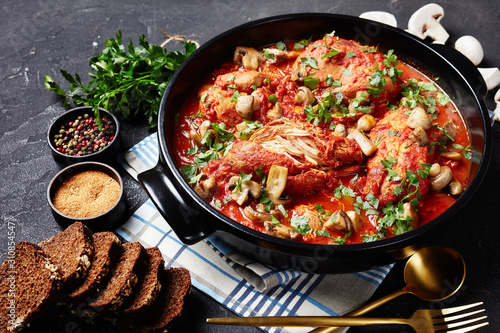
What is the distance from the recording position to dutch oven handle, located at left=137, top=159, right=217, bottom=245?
368 centimetres

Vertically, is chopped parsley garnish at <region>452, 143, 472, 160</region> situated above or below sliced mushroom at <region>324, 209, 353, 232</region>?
above

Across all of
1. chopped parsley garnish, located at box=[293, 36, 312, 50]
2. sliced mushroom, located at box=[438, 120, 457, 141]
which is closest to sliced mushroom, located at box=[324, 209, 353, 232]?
sliced mushroom, located at box=[438, 120, 457, 141]

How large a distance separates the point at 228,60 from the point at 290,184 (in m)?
1.63

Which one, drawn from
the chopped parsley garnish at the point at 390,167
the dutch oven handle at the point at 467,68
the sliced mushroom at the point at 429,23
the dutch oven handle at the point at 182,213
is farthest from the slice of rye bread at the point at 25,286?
the sliced mushroom at the point at 429,23

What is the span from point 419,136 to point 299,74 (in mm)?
1203

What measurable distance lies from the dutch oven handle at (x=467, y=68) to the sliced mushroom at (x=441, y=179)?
756 millimetres

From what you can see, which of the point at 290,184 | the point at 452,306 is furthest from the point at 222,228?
the point at 452,306

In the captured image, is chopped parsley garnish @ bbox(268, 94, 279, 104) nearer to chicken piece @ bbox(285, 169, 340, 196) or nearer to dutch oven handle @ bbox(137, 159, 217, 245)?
chicken piece @ bbox(285, 169, 340, 196)

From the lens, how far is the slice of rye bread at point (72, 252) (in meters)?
3.81

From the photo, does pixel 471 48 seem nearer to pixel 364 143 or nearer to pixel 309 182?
pixel 364 143

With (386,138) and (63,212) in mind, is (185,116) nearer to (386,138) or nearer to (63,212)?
(63,212)

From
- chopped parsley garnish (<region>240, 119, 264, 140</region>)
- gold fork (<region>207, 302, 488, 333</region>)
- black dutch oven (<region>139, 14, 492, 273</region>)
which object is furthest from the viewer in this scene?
chopped parsley garnish (<region>240, 119, 264, 140</region>)

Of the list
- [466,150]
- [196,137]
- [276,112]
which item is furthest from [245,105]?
[466,150]

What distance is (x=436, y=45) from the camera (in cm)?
473
